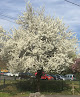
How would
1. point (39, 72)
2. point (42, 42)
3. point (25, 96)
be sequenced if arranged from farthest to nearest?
point (39, 72) < point (42, 42) < point (25, 96)

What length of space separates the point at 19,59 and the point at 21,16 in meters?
4.39

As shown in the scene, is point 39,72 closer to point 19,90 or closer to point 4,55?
point 19,90

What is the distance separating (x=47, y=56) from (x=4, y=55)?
3.68 metres

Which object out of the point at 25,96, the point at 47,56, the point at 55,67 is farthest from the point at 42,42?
the point at 25,96

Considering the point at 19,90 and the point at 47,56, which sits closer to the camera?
the point at 47,56

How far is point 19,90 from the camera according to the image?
16250 mm

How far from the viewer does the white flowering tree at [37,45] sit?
46.2 feet

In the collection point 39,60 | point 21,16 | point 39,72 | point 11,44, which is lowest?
point 39,72

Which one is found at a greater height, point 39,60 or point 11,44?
point 11,44

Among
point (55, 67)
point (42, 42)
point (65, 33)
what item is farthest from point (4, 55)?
point (65, 33)

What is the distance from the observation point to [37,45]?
14219mm

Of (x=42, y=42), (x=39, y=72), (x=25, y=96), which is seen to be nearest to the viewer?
(x=25, y=96)

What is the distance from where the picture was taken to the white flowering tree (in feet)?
46.2

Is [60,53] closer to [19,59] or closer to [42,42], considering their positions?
[42,42]
